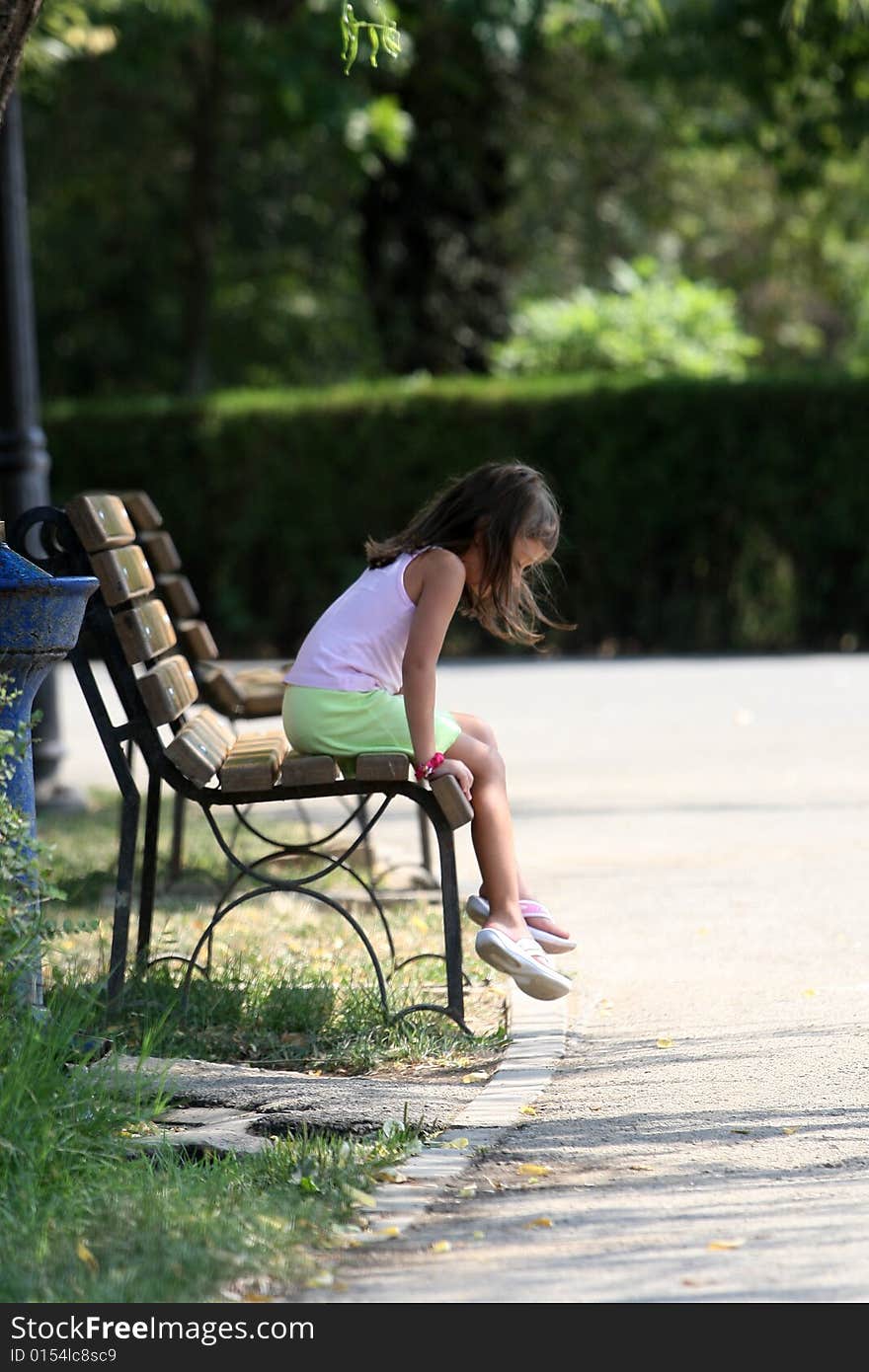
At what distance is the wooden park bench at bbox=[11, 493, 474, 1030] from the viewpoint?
4641 mm

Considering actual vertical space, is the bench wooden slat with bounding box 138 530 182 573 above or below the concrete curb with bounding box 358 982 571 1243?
above

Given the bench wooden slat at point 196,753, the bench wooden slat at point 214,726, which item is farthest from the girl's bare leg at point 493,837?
the bench wooden slat at point 214,726

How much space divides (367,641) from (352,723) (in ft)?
0.74

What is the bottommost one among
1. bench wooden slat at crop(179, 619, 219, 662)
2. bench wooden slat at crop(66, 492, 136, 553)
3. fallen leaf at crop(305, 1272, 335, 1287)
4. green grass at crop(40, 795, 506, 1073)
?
green grass at crop(40, 795, 506, 1073)

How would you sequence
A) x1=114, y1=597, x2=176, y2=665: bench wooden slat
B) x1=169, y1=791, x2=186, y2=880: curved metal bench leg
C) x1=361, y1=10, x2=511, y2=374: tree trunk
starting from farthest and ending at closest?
x1=361, y1=10, x2=511, y2=374: tree trunk, x1=169, y1=791, x2=186, y2=880: curved metal bench leg, x1=114, y1=597, x2=176, y2=665: bench wooden slat

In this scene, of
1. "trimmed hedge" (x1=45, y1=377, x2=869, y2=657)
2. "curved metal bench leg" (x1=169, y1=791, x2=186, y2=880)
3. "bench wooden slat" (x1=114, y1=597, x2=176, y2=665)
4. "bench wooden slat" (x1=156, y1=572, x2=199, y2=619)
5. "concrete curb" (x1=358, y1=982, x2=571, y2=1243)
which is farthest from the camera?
"trimmed hedge" (x1=45, y1=377, x2=869, y2=657)

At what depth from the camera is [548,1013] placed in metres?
4.88

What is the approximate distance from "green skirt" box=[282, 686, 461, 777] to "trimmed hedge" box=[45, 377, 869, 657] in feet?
34.2

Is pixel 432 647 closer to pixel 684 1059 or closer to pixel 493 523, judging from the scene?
pixel 493 523

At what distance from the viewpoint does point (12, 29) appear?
4.24m

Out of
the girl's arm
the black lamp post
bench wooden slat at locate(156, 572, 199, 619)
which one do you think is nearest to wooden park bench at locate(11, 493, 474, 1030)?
the girl's arm

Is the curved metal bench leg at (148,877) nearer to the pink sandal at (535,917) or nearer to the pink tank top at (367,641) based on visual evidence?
the pink tank top at (367,641)

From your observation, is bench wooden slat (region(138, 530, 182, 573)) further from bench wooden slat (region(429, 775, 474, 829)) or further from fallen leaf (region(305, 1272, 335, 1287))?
fallen leaf (region(305, 1272, 335, 1287))

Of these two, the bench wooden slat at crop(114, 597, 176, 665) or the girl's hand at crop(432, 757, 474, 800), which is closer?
the girl's hand at crop(432, 757, 474, 800)
